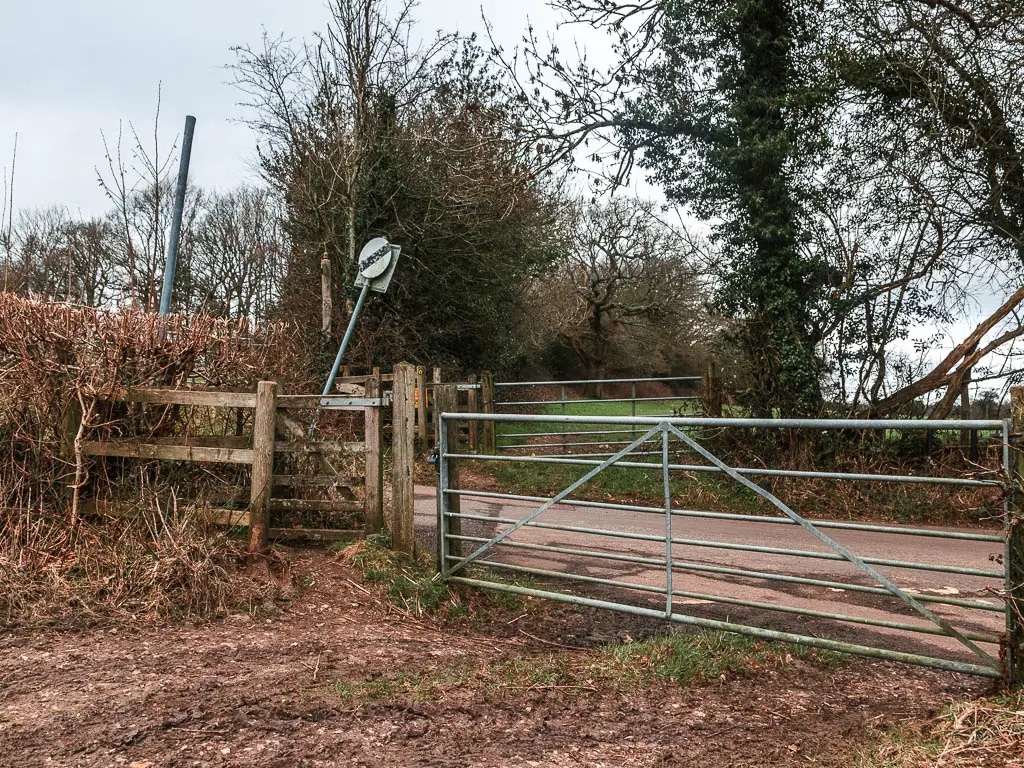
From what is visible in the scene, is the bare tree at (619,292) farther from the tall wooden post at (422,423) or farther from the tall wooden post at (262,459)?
the tall wooden post at (262,459)

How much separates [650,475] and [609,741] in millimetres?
8967

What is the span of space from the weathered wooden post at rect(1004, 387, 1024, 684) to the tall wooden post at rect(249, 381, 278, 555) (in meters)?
5.17

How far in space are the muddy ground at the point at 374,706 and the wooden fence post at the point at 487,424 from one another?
32.6 ft

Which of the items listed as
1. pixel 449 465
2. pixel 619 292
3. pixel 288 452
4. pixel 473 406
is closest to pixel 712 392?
pixel 473 406

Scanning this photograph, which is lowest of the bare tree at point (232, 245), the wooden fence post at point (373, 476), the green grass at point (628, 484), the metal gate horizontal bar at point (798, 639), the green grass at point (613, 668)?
the green grass at point (613, 668)

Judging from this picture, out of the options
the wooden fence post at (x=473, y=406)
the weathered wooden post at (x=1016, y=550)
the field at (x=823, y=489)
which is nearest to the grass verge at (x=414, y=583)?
the weathered wooden post at (x=1016, y=550)

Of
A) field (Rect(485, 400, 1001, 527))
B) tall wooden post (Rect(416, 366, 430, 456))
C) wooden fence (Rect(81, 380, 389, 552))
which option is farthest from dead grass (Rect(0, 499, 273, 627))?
tall wooden post (Rect(416, 366, 430, 456))

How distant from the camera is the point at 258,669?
4.44 metres

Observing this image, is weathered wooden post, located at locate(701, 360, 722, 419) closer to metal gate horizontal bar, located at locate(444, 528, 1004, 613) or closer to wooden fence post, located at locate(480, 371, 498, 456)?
wooden fence post, located at locate(480, 371, 498, 456)

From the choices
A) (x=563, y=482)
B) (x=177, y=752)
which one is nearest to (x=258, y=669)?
(x=177, y=752)

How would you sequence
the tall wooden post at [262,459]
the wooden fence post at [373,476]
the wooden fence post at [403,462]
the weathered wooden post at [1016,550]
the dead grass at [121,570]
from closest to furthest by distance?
the weathered wooden post at [1016,550]
the dead grass at [121,570]
the tall wooden post at [262,459]
the wooden fence post at [403,462]
the wooden fence post at [373,476]

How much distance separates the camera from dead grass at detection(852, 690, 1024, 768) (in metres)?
3.24

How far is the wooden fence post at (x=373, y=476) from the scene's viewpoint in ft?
21.8

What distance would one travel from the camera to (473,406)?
1633 cm
